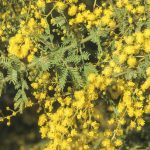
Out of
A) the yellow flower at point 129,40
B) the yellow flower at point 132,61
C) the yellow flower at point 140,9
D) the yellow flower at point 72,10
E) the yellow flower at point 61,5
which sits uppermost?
the yellow flower at point 61,5

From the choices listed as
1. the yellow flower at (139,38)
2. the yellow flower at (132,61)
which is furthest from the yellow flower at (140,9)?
the yellow flower at (132,61)

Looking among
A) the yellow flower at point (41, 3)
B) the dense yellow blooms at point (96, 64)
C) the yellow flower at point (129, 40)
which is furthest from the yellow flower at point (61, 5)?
the yellow flower at point (129, 40)

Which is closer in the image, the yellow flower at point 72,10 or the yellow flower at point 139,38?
the yellow flower at point 139,38

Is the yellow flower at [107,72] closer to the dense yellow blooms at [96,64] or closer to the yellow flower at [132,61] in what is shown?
the dense yellow blooms at [96,64]

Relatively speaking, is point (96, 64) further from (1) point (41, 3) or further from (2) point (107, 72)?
(1) point (41, 3)

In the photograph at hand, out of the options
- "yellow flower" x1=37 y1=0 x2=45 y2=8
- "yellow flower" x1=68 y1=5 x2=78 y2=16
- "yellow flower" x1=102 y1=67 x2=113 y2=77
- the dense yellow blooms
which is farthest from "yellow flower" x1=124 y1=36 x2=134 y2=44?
"yellow flower" x1=37 y1=0 x2=45 y2=8

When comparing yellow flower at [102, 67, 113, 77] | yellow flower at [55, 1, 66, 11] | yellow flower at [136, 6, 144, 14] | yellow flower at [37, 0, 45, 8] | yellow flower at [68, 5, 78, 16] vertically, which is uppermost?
yellow flower at [37, 0, 45, 8]

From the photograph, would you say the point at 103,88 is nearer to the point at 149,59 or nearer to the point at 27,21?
the point at 149,59

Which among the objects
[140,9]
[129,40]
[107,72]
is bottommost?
[107,72]

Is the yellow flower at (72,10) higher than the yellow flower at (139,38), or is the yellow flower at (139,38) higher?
the yellow flower at (72,10)

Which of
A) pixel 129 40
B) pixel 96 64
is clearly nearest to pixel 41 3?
pixel 96 64

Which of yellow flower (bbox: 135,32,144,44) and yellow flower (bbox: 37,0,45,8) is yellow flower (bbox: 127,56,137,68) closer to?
yellow flower (bbox: 135,32,144,44)

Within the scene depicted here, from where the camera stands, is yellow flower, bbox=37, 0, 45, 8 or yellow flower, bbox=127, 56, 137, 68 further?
yellow flower, bbox=37, 0, 45, 8
